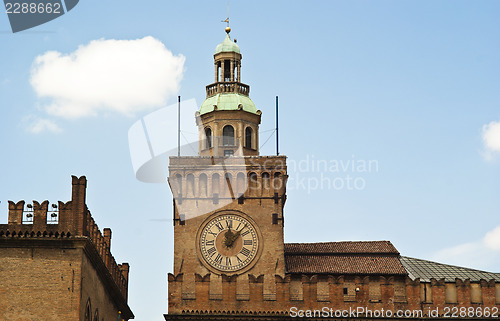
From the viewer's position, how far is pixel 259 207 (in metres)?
72.4

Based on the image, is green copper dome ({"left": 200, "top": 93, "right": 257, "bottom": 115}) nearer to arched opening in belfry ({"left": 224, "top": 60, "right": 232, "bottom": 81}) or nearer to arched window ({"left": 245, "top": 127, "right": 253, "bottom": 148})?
arched window ({"left": 245, "top": 127, "right": 253, "bottom": 148})

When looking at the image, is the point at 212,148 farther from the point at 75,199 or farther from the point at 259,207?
the point at 75,199

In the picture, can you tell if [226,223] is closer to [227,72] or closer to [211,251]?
[211,251]

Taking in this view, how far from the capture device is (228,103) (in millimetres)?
75812

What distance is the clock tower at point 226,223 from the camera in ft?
231

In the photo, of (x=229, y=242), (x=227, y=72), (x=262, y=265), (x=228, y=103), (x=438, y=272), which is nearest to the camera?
(x=262, y=265)

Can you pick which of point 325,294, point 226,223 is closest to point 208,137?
point 226,223

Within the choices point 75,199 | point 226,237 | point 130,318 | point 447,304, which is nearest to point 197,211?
point 226,237

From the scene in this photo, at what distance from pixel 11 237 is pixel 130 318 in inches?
810

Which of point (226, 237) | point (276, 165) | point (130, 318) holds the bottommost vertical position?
point (130, 318)

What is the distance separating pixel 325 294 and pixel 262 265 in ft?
14.0

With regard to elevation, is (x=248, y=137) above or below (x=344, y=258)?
above

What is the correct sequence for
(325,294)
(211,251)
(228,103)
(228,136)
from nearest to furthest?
(325,294) → (211,251) → (228,136) → (228,103)

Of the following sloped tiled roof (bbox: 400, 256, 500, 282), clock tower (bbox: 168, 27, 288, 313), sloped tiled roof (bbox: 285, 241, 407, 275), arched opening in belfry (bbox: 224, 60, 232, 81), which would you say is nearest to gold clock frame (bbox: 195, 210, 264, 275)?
clock tower (bbox: 168, 27, 288, 313)
